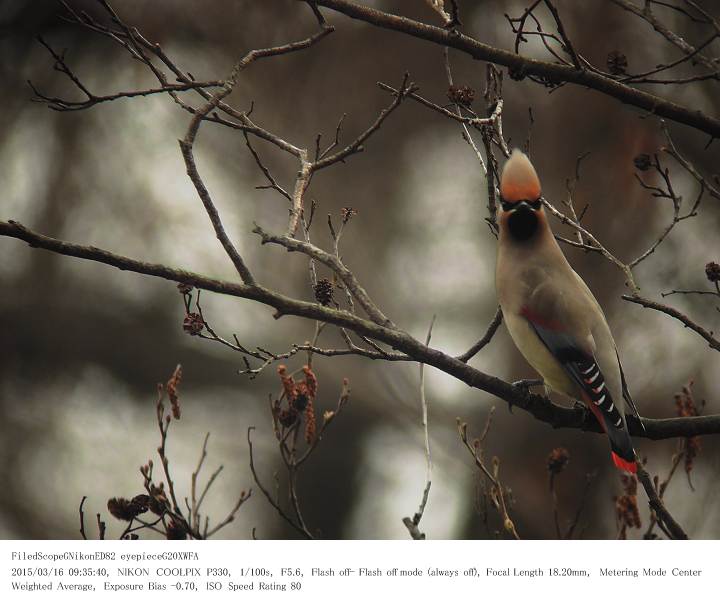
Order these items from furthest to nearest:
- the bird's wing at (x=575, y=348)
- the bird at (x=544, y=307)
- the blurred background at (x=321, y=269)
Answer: the blurred background at (x=321, y=269) < the bird at (x=544, y=307) < the bird's wing at (x=575, y=348)

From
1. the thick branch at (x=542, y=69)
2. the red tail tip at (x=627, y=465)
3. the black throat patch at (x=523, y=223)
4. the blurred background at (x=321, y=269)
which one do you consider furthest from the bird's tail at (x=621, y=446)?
the blurred background at (x=321, y=269)

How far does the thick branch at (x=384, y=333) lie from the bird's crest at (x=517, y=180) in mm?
428

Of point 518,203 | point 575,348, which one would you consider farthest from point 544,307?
point 518,203

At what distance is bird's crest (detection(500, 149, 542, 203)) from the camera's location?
6.56 ft

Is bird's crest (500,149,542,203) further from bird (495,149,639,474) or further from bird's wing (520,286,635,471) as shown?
bird's wing (520,286,635,471)

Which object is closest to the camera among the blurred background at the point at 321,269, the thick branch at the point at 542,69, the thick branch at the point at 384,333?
the thick branch at the point at 384,333

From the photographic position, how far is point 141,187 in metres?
3.63

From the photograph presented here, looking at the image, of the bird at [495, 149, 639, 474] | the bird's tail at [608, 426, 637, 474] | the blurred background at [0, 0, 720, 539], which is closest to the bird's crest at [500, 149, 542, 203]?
the bird at [495, 149, 639, 474]

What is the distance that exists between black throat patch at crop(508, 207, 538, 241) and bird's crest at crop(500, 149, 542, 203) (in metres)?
0.03

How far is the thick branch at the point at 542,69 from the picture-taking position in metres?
1.77

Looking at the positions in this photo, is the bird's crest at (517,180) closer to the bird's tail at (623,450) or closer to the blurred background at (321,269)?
the bird's tail at (623,450)

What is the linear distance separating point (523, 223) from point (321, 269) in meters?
1.96

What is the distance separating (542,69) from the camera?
6.04ft
